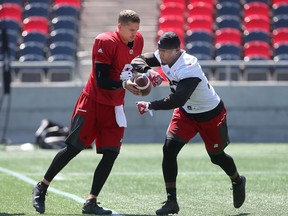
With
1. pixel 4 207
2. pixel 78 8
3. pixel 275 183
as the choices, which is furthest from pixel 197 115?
pixel 78 8

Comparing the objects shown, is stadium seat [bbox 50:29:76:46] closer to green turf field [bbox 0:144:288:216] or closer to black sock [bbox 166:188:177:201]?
green turf field [bbox 0:144:288:216]

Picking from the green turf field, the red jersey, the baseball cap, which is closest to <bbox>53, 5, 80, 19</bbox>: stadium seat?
the green turf field

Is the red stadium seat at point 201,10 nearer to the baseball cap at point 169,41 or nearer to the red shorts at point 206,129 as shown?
the red shorts at point 206,129

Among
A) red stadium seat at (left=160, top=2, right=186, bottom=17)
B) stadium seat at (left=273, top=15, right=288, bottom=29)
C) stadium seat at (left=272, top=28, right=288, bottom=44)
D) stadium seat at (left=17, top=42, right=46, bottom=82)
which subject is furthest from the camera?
red stadium seat at (left=160, top=2, right=186, bottom=17)

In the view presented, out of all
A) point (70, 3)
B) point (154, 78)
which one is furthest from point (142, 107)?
point (70, 3)

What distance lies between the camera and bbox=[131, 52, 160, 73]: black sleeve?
8484 mm

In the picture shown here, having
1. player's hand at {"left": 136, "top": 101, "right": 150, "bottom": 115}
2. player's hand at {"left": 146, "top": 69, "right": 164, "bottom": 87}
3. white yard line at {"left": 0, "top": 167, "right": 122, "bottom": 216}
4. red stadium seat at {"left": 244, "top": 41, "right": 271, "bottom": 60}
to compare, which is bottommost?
white yard line at {"left": 0, "top": 167, "right": 122, "bottom": 216}

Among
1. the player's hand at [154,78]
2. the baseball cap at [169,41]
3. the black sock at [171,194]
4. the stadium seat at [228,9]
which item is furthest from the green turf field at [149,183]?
the stadium seat at [228,9]

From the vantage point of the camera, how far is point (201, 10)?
22609 millimetres

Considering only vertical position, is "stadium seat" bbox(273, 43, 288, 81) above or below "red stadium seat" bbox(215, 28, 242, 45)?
below

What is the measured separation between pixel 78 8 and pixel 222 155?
1464 centimetres

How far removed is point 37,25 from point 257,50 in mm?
5409

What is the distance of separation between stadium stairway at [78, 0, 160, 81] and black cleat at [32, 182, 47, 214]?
1273 cm

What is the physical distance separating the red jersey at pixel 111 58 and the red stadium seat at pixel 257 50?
12643 millimetres
